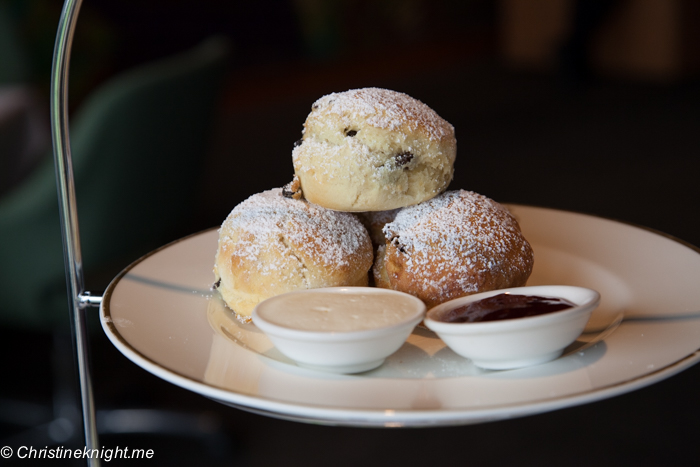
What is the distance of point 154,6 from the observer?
264 inches

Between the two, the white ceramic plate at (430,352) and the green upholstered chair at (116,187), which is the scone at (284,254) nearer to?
the white ceramic plate at (430,352)

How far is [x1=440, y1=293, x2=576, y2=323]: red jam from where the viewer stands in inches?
36.4

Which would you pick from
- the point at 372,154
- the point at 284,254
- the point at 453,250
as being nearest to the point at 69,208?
the point at 284,254

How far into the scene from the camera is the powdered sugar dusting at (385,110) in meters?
1.14

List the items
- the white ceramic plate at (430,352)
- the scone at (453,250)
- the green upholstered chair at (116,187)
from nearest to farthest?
the white ceramic plate at (430,352)
the scone at (453,250)
the green upholstered chair at (116,187)

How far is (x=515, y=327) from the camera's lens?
0.86 m

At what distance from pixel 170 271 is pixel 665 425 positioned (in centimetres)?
170

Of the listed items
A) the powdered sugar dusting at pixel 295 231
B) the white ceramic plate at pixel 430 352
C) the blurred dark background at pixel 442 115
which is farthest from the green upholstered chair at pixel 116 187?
the powdered sugar dusting at pixel 295 231

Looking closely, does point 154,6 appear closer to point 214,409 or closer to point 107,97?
point 107,97

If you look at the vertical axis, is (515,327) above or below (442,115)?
above

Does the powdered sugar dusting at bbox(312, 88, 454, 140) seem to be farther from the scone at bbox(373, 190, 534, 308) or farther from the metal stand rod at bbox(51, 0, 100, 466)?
the metal stand rod at bbox(51, 0, 100, 466)

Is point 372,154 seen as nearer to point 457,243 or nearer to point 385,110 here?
point 385,110

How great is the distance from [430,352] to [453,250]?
0.18 m

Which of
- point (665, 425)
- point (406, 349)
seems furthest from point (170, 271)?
point (665, 425)
